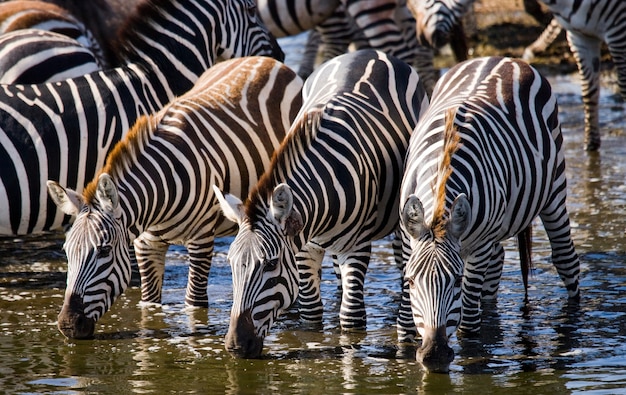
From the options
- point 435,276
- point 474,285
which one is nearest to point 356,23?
point 474,285

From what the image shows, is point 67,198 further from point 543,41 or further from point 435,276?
point 543,41

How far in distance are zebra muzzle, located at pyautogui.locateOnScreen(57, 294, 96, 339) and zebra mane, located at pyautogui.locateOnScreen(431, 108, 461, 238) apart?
2336 millimetres

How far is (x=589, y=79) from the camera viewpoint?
512 inches

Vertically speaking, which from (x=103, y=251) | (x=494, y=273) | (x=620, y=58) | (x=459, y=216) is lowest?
(x=494, y=273)

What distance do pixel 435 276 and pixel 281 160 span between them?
1.33m

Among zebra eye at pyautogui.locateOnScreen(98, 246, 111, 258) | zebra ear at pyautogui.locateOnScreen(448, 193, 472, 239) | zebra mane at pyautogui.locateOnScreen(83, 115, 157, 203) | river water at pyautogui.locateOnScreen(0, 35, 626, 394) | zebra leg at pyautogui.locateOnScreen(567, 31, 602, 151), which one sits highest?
zebra leg at pyautogui.locateOnScreen(567, 31, 602, 151)

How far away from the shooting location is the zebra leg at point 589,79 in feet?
42.3

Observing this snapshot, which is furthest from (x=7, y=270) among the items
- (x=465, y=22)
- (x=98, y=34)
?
(x=465, y=22)

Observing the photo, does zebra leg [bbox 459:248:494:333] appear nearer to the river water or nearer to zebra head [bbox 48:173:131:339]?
the river water

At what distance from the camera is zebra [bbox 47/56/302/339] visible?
23.2 feet

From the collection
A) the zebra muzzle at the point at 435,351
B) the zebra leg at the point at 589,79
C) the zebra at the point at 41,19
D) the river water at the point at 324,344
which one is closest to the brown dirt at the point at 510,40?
the zebra leg at the point at 589,79

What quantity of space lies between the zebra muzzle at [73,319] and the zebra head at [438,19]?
8118 millimetres

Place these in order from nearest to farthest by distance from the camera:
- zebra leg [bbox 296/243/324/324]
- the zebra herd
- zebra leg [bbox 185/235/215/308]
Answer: the zebra herd, zebra leg [bbox 296/243/324/324], zebra leg [bbox 185/235/215/308]

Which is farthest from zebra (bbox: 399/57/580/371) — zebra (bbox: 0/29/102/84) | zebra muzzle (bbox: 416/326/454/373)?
zebra (bbox: 0/29/102/84)
